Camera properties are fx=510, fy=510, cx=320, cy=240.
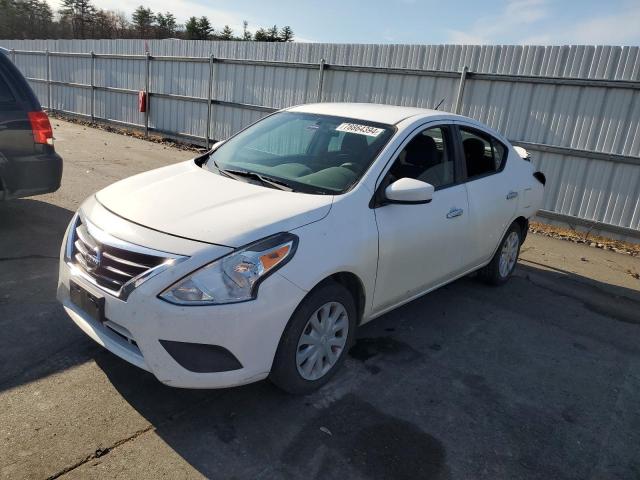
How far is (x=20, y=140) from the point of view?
5164 mm

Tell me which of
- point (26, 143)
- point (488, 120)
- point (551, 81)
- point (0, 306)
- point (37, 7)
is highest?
point (37, 7)

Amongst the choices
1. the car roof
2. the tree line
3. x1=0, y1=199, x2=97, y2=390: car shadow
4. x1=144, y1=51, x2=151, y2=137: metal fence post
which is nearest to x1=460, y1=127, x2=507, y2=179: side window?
the car roof

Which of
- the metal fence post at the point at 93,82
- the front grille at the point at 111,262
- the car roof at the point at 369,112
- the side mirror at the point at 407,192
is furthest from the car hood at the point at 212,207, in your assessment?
the metal fence post at the point at 93,82

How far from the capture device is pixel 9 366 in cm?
307

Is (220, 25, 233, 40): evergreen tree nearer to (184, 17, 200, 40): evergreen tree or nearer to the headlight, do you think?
(184, 17, 200, 40): evergreen tree

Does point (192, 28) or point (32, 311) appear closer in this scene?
point (32, 311)

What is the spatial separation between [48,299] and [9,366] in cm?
103

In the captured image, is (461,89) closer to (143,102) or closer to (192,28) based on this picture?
(143,102)

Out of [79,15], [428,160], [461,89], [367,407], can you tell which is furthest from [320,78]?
[79,15]

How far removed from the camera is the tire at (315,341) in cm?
279

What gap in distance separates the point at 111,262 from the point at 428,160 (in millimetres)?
2448

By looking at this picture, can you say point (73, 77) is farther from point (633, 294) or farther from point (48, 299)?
point (633, 294)

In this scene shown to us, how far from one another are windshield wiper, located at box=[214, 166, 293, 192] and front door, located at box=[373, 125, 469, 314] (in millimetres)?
631

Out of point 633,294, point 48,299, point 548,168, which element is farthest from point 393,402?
point 548,168
